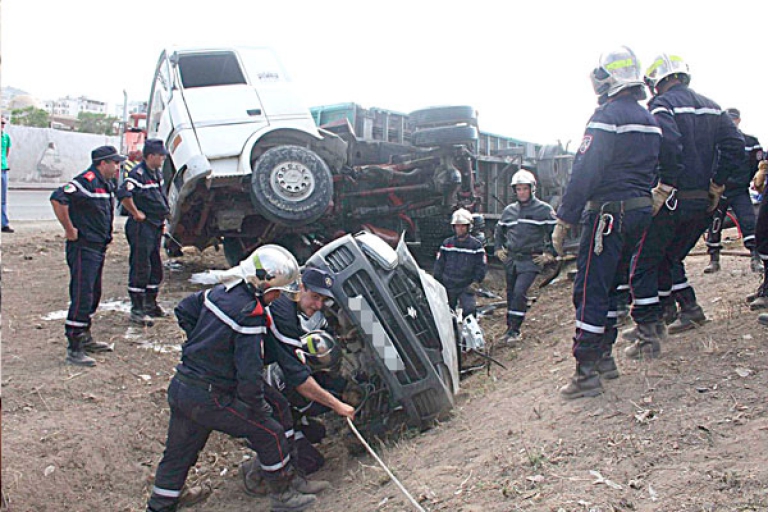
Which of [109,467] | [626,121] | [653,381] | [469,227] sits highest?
[626,121]

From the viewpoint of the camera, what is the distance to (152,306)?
6.50 metres

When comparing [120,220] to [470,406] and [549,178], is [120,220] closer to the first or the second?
[549,178]

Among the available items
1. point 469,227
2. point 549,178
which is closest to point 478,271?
point 469,227

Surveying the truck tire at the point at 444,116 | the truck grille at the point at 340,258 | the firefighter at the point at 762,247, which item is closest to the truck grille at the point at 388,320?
the truck grille at the point at 340,258

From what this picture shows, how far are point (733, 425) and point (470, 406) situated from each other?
1655mm

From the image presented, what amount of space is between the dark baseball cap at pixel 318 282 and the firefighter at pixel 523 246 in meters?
2.82

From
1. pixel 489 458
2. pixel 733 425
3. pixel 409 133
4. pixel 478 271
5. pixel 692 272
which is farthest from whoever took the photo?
pixel 409 133

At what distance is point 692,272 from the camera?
719 centimetres

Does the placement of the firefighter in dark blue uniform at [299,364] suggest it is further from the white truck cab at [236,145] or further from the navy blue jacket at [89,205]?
the white truck cab at [236,145]

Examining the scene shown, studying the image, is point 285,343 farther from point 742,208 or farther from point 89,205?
point 742,208

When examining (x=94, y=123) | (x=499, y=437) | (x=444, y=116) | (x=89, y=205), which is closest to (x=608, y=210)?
(x=499, y=437)

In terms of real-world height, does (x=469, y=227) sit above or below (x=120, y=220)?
above

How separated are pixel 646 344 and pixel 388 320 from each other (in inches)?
65.3

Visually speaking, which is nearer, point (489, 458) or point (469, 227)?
point (489, 458)
